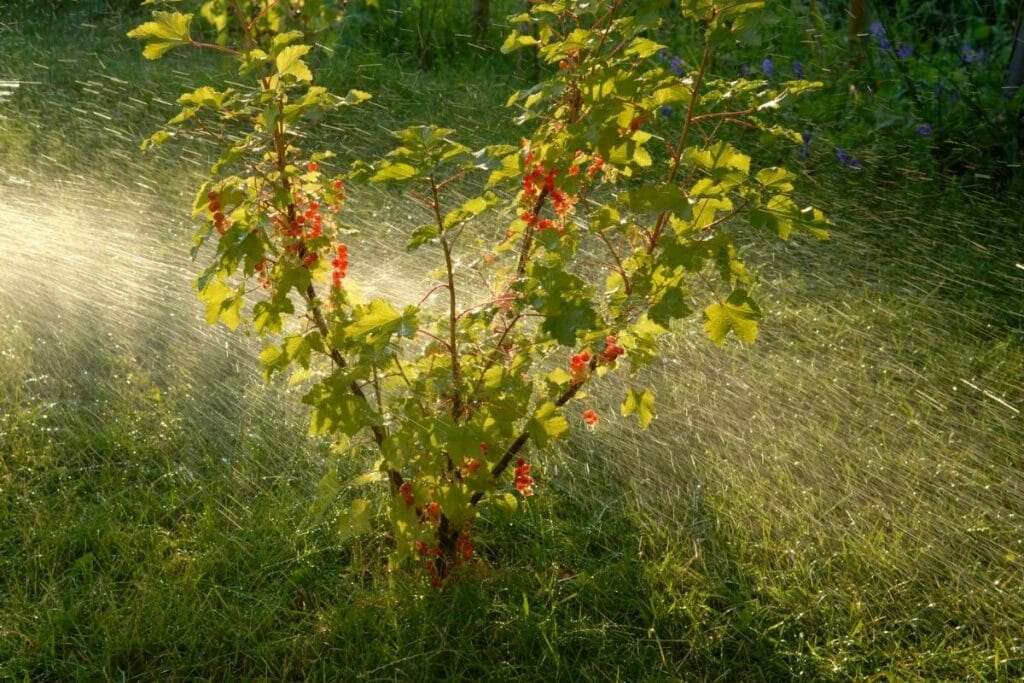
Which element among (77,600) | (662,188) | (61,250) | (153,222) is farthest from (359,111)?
(662,188)

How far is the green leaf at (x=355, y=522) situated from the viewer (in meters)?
2.18

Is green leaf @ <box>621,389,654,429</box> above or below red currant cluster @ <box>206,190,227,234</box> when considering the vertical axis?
below

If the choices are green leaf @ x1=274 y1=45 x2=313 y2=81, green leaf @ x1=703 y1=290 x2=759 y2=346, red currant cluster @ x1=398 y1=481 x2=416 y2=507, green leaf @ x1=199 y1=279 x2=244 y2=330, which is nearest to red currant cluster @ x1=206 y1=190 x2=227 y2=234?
green leaf @ x1=199 y1=279 x2=244 y2=330

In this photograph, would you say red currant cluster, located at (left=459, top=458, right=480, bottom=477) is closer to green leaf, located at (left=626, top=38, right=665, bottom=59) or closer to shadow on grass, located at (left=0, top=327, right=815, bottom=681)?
shadow on grass, located at (left=0, top=327, right=815, bottom=681)

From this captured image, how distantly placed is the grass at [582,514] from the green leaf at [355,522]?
193mm

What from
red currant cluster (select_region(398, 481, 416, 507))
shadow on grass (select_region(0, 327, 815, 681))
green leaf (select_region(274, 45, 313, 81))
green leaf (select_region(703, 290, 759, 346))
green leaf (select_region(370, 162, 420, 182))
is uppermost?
green leaf (select_region(274, 45, 313, 81))

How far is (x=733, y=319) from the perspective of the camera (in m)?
1.94

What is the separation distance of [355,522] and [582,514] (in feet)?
2.07

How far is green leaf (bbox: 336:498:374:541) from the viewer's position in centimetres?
218

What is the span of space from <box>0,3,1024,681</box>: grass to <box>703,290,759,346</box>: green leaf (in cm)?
64

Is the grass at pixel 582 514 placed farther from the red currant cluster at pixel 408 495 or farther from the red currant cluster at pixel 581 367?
the red currant cluster at pixel 581 367

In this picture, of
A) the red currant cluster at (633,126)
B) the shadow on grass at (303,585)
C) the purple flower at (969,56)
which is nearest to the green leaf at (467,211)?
the red currant cluster at (633,126)

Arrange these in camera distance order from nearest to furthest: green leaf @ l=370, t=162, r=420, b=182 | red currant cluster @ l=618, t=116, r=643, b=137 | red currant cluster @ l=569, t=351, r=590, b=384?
green leaf @ l=370, t=162, r=420, b=182, red currant cluster @ l=618, t=116, r=643, b=137, red currant cluster @ l=569, t=351, r=590, b=384

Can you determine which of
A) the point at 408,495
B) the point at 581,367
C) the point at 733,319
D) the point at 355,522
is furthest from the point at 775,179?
the point at 355,522
